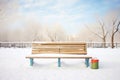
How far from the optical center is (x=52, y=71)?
4258 mm

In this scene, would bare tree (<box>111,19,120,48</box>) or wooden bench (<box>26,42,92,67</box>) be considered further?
bare tree (<box>111,19,120,48</box>)

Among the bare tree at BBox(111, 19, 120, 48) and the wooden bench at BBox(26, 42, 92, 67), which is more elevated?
the bare tree at BBox(111, 19, 120, 48)

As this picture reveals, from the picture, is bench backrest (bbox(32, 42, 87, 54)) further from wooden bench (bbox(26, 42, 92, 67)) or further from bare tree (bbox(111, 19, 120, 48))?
bare tree (bbox(111, 19, 120, 48))

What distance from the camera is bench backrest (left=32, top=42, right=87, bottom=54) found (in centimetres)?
502

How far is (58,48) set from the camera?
5051 mm

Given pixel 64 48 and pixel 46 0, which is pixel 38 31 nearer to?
pixel 46 0

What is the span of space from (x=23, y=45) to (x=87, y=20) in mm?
3665

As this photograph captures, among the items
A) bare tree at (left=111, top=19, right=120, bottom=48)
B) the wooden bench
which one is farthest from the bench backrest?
bare tree at (left=111, top=19, right=120, bottom=48)

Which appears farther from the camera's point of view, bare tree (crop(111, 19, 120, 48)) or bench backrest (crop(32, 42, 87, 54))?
bare tree (crop(111, 19, 120, 48))

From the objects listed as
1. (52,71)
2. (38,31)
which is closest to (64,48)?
(52,71)

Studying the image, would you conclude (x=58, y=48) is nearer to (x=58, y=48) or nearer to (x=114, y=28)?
(x=58, y=48)

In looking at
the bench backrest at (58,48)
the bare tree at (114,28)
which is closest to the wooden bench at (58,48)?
the bench backrest at (58,48)

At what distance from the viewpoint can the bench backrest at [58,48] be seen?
5020 millimetres

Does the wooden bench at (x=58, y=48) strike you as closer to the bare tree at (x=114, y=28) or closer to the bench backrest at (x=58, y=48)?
the bench backrest at (x=58, y=48)
